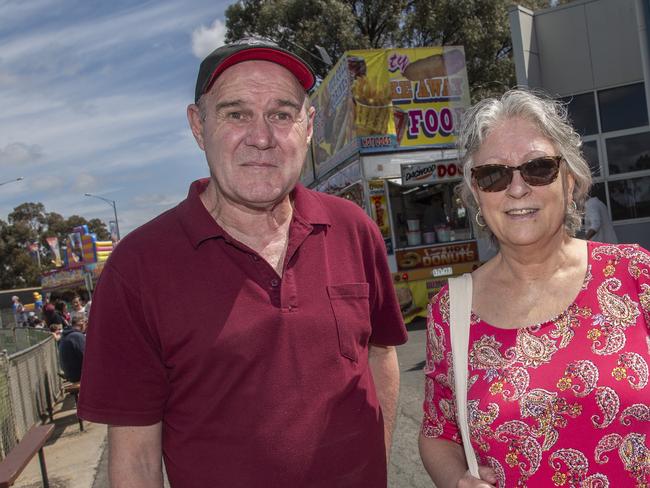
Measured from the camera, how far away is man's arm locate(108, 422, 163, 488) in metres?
1.92

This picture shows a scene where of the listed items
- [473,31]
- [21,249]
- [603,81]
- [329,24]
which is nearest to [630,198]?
[603,81]

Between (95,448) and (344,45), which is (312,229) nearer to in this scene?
(95,448)

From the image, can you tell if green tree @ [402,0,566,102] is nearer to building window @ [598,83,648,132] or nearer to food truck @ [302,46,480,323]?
food truck @ [302,46,480,323]

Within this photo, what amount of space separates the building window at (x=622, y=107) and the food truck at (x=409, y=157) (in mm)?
2938

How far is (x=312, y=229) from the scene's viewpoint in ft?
7.26

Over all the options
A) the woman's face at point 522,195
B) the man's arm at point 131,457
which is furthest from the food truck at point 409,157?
the man's arm at point 131,457

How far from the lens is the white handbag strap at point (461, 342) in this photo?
76.7 inches

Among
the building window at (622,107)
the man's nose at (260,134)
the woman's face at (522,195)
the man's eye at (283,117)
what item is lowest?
the woman's face at (522,195)

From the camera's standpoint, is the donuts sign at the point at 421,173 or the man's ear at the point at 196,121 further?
the donuts sign at the point at 421,173

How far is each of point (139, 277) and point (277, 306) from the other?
16.8 inches

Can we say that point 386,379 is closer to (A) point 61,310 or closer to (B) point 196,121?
(B) point 196,121

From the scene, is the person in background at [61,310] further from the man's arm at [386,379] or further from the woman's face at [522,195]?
the woman's face at [522,195]

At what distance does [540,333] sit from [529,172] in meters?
0.51

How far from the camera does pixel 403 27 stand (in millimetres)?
28422
